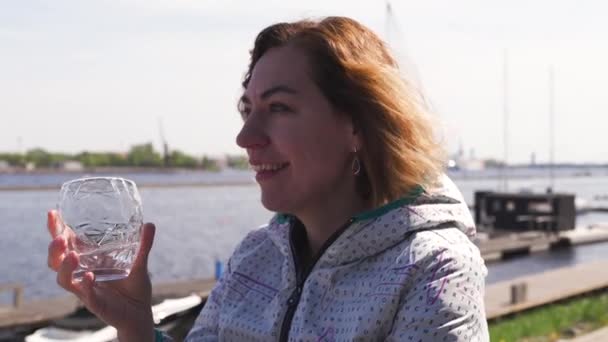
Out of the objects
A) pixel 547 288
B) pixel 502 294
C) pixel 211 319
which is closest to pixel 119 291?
pixel 211 319

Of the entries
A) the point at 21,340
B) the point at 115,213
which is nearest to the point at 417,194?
the point at 115,213

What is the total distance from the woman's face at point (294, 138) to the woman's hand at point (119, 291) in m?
0.28

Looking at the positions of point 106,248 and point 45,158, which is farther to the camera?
point 45,158

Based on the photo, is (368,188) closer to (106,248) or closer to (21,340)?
(106,248)

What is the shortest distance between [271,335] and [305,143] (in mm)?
391

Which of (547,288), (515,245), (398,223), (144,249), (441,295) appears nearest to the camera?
(441,295)

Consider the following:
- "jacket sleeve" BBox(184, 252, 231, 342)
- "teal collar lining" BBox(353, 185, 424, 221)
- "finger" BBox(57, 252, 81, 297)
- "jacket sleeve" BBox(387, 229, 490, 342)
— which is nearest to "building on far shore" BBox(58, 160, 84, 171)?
"jacket sleeve" BBox(184, 252, 231, 342)

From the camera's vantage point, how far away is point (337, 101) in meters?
1.64

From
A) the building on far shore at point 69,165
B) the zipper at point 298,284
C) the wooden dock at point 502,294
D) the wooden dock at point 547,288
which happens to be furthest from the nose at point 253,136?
the building on far shore at point 69,165

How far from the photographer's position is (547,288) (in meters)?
14.7

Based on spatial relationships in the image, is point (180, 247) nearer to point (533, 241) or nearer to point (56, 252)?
point (533, 241)

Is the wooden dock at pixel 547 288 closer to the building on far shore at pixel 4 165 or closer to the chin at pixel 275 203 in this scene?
the chin at pixel 275 203

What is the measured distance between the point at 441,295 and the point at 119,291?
0.68m

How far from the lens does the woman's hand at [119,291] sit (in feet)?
5.33
